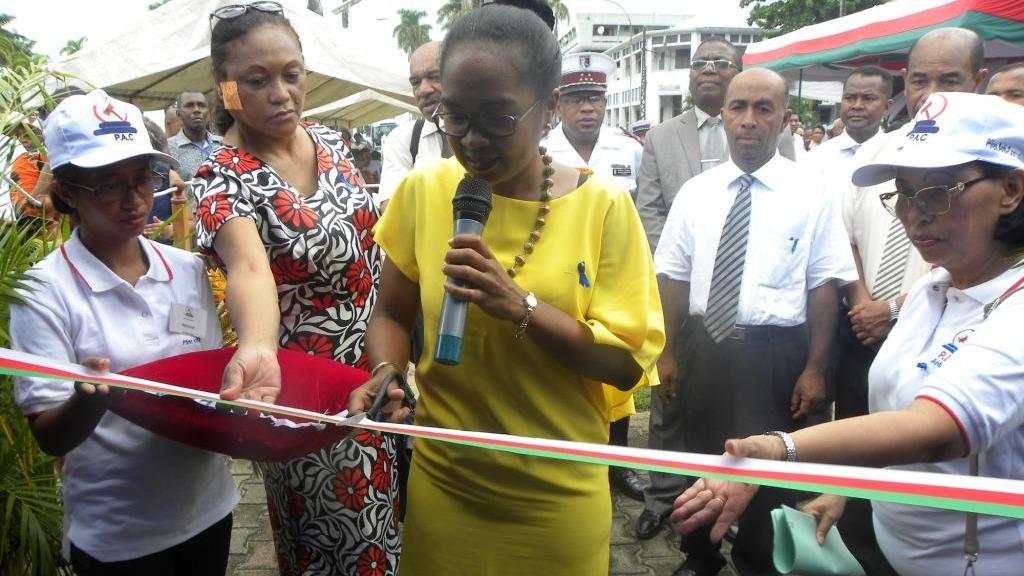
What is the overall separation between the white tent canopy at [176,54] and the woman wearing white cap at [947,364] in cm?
664

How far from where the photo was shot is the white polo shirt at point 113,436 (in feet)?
6.62

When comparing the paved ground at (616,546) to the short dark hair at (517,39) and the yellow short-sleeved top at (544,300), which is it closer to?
the yellow short-sleeved top at (544,300)

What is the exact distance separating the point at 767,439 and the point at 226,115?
2.05 m

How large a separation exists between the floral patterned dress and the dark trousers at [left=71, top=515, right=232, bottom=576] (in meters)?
0.24

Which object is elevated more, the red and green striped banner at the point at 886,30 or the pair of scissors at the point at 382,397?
the red and green striped banner at the point at 886,30

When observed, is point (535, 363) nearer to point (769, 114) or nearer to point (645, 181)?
point (769, 114)

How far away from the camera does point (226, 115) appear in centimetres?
268

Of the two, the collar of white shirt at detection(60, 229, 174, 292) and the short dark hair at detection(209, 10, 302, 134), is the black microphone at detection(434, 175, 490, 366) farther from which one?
the short dark hair at detection(209, 10, 302, 134)

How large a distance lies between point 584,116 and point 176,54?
556cm

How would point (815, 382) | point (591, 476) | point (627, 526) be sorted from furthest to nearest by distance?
point (627, 526), point (815, 382), point (591, 476)

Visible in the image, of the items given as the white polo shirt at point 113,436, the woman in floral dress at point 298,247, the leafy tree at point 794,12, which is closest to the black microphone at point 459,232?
the woman in floral dress at point 298,247

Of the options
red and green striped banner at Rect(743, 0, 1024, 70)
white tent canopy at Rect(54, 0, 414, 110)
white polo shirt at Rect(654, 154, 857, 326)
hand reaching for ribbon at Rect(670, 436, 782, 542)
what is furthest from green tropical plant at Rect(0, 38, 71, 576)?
red and green striped banner at Rect(743, 0, 1024, 70)

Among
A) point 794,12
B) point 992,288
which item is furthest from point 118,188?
point 794,12

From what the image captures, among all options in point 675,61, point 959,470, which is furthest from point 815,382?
point 675,61
